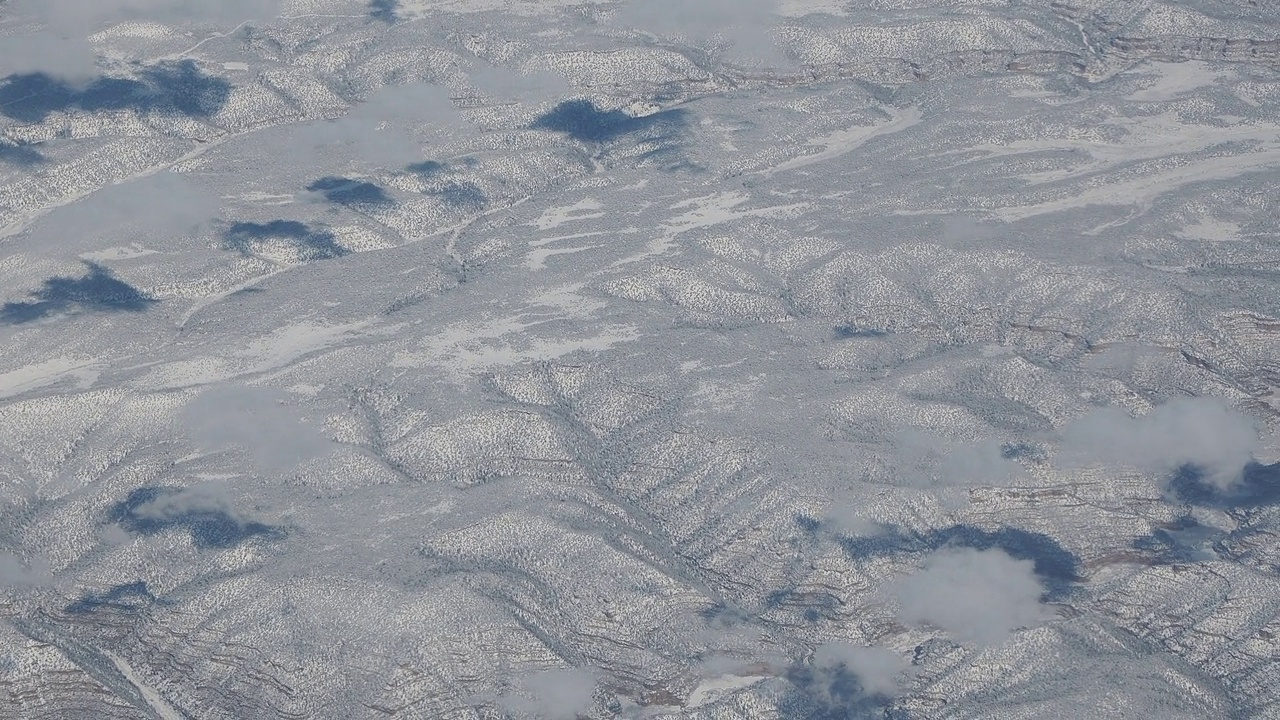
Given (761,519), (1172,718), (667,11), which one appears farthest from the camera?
(667,11)

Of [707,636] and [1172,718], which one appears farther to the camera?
[707,636]

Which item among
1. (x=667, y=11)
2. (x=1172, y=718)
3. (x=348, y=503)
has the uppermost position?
(x=667, y=11)

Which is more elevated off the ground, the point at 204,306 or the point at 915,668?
the point at 204,306

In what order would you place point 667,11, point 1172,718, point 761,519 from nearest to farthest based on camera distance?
point 1172,718
point 761,519
point 667,11

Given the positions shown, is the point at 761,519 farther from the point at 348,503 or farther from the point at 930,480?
the point at 348,503

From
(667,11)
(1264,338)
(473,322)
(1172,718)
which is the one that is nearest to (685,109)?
(667,11)

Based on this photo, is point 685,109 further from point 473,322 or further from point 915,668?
point 915,668
